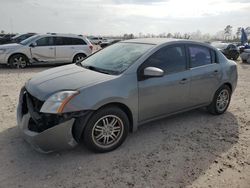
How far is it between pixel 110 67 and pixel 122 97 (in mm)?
668

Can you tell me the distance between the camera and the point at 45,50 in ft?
37.1

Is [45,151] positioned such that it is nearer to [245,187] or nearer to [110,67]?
[110,67]

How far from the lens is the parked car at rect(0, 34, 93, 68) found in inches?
425

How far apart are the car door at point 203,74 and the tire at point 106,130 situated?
1.65m

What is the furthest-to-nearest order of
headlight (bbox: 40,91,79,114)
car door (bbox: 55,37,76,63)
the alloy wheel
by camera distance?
car door (bbox: 55,37,76,63) → the alloy wheel → headlight (bbox: 40,91,79,114)

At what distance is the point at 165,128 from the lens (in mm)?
4598

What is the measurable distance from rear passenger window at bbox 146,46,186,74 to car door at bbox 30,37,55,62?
8301mm

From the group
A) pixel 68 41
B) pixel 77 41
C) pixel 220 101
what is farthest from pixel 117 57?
pixel 77 41

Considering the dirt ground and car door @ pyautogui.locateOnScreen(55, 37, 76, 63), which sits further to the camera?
car door @ pyautogui.locateOnScreen(55, 37, 76, 63)

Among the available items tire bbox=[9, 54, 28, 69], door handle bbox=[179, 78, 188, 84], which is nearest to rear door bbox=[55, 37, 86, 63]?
tire bbox=[9, 54, 28, 69]

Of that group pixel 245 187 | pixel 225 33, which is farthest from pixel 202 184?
pixel 225 33

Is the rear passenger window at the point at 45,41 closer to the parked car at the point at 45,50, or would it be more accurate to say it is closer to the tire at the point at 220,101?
the parked car at the point at 45,50

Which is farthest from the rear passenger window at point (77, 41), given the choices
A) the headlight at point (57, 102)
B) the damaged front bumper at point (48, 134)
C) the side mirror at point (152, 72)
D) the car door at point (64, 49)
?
the headlight at point (57, 102)

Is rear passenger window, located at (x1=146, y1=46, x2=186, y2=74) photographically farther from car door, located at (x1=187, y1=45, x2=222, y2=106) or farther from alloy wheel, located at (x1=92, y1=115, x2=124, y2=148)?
alloy wheel, located at (x1=92, y1=115, x2=124, y2=148)
